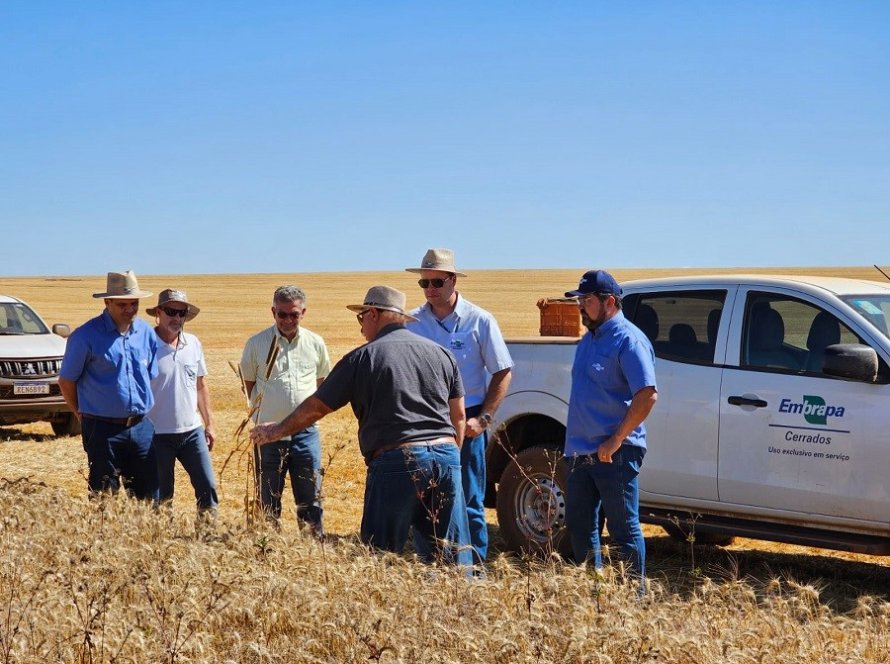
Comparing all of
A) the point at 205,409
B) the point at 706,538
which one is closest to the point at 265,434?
the point at 205,409

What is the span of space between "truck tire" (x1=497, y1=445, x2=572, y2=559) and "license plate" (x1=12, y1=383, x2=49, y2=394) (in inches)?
322

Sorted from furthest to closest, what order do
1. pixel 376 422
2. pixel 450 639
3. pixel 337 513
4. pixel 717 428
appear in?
pixel 337 513 → pixel 717 428 → pixel 376 422 → pixel 450 639

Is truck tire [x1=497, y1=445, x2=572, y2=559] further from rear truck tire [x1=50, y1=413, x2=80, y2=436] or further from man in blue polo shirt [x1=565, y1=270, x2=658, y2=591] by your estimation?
rear truck tire [x1=50, y1=413, x2=80, y2=436]

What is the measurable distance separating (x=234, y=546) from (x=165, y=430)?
5.95 ft

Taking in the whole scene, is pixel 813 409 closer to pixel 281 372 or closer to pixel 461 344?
pixel 461 344

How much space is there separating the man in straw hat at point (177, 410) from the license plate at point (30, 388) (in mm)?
7225

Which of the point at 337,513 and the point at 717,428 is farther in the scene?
the point at 337,513

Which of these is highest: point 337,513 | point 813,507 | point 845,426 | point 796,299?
point 796,299

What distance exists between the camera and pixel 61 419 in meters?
15.1

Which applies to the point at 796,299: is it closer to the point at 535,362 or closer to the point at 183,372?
the point at 535,362

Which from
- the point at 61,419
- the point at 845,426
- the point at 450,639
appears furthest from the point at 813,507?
the point at 61,419

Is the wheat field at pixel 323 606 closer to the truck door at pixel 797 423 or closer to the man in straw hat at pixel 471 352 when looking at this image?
the man in straw hat at pixel 471 352

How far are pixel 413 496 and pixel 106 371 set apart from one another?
2577 millimetres

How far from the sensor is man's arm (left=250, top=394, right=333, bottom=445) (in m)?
5.71
